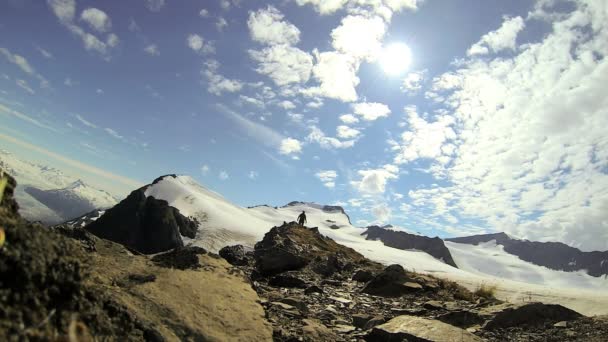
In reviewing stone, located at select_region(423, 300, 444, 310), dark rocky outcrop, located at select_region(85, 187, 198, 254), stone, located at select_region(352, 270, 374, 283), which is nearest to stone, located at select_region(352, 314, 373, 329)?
stone, located at select_region(423, 300, 444, 310)

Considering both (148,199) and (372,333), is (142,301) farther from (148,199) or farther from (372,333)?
(148,199)

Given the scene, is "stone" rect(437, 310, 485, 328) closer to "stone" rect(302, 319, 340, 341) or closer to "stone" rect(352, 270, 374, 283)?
"stone" rect(302, 319, 340, 341)

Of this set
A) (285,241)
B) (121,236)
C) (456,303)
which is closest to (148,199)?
(121,236)

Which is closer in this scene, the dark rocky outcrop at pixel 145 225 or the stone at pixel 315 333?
Result: the stone at pixel 315 333

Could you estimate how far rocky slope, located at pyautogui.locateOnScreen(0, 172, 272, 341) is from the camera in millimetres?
3082

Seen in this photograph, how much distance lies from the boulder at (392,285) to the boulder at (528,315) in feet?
14.3

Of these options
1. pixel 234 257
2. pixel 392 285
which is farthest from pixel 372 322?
pixel 234 257

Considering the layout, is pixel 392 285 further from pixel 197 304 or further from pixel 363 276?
pixel 197 304

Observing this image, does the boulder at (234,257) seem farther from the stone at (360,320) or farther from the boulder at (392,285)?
the stone at (360,320)

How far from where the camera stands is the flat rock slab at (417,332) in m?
8.05

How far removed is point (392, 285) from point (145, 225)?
65.4 meters

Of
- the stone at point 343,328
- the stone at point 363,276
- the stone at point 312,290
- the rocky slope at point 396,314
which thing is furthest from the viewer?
the stone at point 363,276

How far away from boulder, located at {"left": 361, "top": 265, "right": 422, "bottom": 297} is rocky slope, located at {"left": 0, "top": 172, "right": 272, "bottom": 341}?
7.89 meters

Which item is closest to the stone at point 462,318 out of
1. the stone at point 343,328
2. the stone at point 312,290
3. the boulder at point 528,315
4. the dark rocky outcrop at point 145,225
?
the boulder at point 528,315
